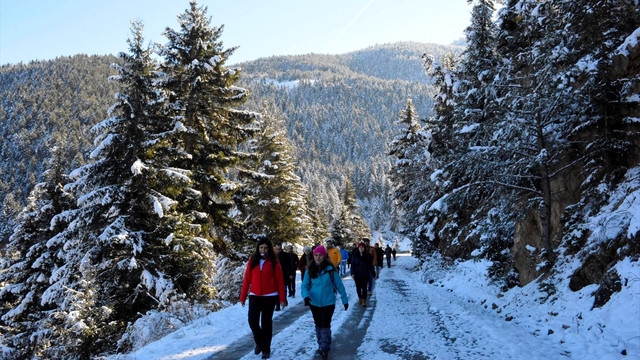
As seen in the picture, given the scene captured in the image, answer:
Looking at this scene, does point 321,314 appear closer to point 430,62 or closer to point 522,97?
point 522,97

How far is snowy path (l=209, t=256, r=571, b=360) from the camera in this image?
18.3ft

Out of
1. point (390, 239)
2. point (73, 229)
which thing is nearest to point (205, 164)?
point (73, 229)

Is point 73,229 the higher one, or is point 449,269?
point 73,229

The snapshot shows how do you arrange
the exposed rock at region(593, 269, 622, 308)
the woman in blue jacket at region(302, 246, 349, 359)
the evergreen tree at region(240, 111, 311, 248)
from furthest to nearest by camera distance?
the evergreen tree at region(240, 111, 311, 248), the exposed rock at region(593, 269, 622, 308), the woman in blue jacket at region(302, 246, 349, 359)

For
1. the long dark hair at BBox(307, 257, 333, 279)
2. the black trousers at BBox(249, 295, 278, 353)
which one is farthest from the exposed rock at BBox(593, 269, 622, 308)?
the black trousers at BBox(249, 295, 278, 353)

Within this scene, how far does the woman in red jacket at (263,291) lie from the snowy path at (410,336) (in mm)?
331

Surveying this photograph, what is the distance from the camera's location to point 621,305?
5531 mm

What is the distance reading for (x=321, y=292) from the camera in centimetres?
567

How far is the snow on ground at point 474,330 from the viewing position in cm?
541

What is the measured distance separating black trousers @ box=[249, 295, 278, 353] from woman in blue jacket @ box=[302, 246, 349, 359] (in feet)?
1.97

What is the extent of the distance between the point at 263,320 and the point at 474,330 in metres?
4.33

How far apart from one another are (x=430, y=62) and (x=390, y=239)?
317 feet

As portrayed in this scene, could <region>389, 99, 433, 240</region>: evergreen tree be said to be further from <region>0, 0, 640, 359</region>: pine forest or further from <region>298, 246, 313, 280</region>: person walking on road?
<region>298, 246, 313, 280</region>: person walking on road

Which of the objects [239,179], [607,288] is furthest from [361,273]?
[239,179]
